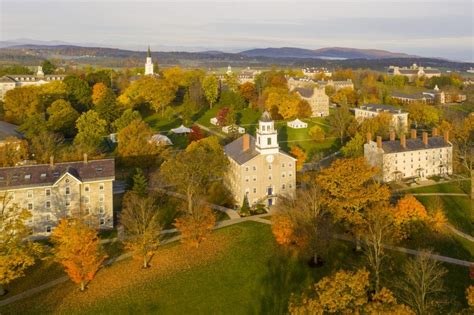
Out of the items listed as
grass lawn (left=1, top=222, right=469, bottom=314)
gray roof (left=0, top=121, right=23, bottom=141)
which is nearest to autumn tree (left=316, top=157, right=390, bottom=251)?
grass lawn (left=1, top=222, right=469, bottom=314)

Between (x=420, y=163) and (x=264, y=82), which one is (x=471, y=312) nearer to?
(x=420, y=163)

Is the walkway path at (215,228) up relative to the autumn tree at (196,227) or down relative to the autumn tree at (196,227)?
down

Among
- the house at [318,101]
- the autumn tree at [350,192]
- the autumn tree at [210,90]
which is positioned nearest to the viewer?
the autumn tree at [350,192]

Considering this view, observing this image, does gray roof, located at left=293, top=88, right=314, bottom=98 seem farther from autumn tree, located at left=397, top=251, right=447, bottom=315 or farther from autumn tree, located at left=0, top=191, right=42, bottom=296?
autumn tree, located at left=0, top=191, right=42, bottom=296

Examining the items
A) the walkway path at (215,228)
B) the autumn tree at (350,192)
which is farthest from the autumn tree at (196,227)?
the autumn tree at (350,192)

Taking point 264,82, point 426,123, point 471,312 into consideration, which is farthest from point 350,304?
point 264,82

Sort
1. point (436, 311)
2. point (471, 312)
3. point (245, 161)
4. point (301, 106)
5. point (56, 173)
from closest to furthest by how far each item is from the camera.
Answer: point (471, 312) → point (436, 311) → point (56, 173) → point (245, 161) → point (301, 106)

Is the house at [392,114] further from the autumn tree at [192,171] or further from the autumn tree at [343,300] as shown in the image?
the autumn tree at [343,300]
